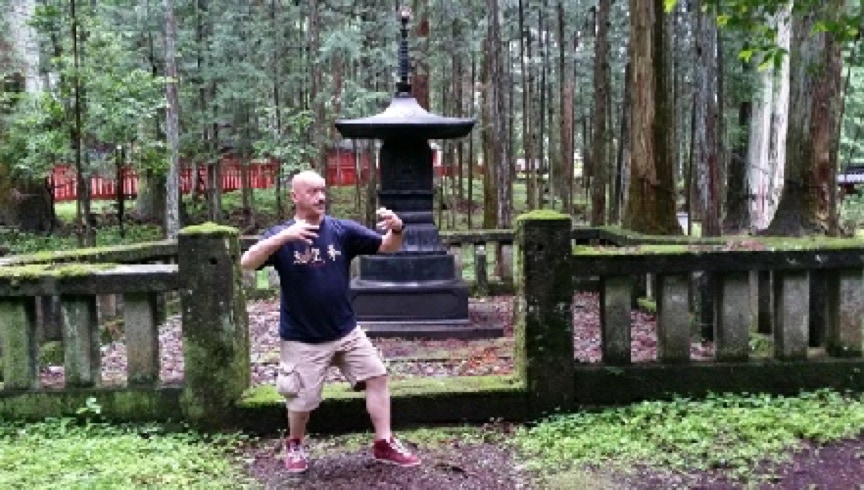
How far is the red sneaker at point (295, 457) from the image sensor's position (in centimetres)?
457

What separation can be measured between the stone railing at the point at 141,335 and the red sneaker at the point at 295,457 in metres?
0.80

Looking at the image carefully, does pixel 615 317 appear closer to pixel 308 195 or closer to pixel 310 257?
pixel 310 257

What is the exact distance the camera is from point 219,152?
73.6 feet

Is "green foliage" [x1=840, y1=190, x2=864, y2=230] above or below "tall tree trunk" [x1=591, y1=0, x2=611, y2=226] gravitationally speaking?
below

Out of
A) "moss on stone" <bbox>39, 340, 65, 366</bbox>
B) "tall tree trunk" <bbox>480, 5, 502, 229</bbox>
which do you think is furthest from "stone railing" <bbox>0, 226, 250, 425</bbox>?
"tall tree trunk" <bbox>480, 5, 502, 229</bbox>

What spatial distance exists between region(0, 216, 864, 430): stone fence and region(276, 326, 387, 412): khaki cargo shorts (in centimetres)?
75

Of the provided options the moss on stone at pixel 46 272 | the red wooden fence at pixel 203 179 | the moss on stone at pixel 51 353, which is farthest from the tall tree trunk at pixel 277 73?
the moss on stone at pixel 46 272

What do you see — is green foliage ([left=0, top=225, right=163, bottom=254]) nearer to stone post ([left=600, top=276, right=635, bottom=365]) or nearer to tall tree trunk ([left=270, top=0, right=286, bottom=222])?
tall tree trunk ([left=270, top=0, right=286, bottom=222])

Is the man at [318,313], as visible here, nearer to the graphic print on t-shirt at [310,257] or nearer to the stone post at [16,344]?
the graphic print on t-shirt at [310,257]

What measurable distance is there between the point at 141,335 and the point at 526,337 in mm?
2544

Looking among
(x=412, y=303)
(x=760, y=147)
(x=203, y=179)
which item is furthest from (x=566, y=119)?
(x=412, y=303)

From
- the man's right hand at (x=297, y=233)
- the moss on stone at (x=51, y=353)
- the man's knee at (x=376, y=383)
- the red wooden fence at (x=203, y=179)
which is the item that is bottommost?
the moss on stone at (x=51, y=353)

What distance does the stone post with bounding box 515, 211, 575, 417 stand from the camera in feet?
17.4

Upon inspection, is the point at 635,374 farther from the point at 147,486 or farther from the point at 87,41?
the point at 87,41
